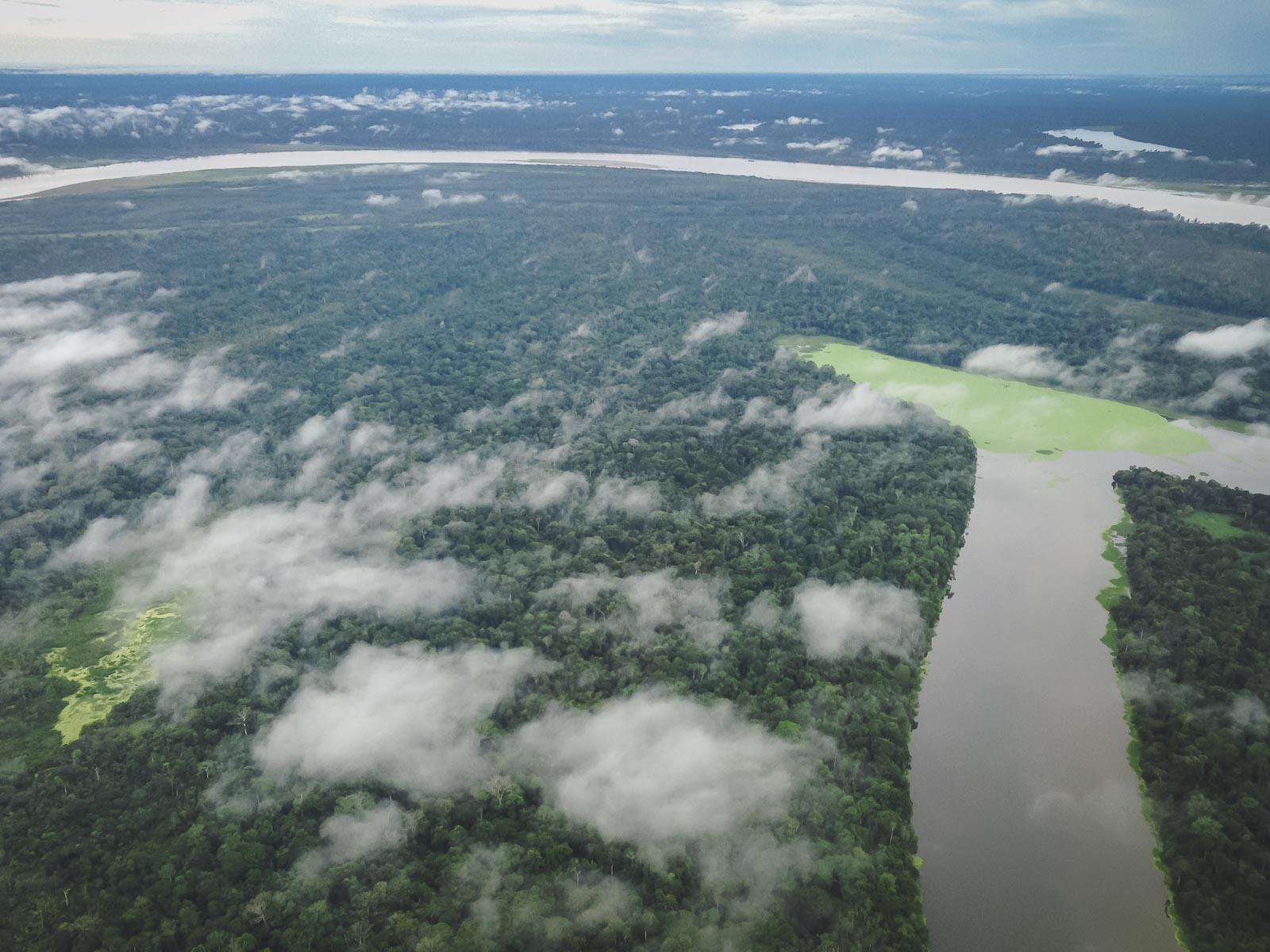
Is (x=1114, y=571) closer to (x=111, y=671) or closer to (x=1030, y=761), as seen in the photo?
(x=1030, y=761)

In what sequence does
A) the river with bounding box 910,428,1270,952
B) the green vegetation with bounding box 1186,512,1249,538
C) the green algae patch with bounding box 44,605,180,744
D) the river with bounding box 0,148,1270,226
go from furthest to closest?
1. the river with bounding box 0,148,1270,226
2. the green vegetation with bounding box 1186,512,1249,538
3. the green algae patch with bounding box 44,605,180,744
4. the river with bounding box 910,428,1270,952

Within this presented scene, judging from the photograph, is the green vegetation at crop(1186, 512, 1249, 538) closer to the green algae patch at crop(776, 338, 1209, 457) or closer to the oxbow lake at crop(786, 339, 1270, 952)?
the oxbow lake at crop(786, 339, 1270, 952)

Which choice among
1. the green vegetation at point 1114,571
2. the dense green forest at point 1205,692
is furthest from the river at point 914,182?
the dense green forest at point 1205,692

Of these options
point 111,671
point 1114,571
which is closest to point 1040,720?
point 1114,571

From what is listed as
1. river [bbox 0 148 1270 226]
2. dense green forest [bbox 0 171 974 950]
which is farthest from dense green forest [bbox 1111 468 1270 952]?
river [bbox 0 148 1270 226]

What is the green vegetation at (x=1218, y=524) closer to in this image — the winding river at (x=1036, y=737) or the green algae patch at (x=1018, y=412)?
the winding river at (x=1036, y=737)

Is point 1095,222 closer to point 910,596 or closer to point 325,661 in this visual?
point 910,596
